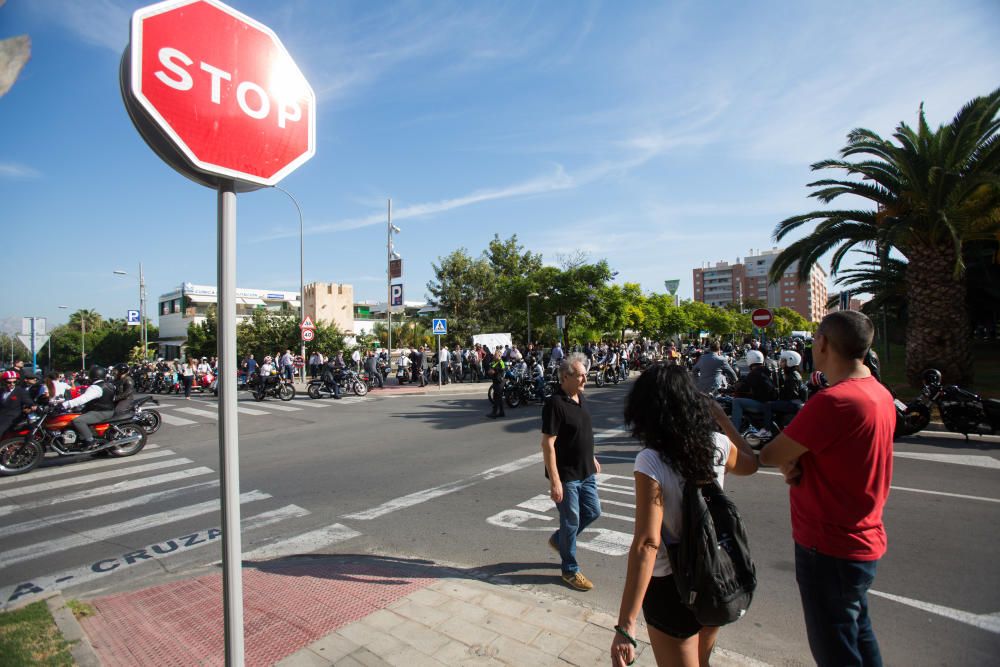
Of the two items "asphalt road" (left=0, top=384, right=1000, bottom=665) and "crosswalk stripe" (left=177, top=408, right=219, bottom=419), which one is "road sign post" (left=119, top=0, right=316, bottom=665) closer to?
"asphalt road" (left=0, top=384, right=1000, bottom=665)

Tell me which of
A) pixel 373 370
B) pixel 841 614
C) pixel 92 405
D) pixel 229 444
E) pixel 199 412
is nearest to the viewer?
pixel 229 444

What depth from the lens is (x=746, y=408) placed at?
339 inches

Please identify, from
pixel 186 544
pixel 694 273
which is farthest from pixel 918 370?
pixel 694 273

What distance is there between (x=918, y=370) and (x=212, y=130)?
1575cm

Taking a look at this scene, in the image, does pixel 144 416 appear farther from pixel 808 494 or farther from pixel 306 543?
pixel 808 494

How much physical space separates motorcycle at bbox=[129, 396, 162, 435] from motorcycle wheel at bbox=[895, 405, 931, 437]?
45.6 feet

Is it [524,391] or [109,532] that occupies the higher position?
[524,391]

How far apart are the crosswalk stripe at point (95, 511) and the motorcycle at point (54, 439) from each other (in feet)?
10.7

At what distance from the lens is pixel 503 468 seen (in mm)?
7781

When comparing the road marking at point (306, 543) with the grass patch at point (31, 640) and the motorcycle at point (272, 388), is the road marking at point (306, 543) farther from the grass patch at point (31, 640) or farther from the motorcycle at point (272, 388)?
the motorcycle at point (272, 388)

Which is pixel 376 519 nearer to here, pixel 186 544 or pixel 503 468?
pixel 186 544

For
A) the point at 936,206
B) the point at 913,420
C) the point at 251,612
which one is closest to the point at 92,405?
the point at 251,612

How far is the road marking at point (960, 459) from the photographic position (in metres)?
7.34

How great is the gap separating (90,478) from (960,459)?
1309cm
